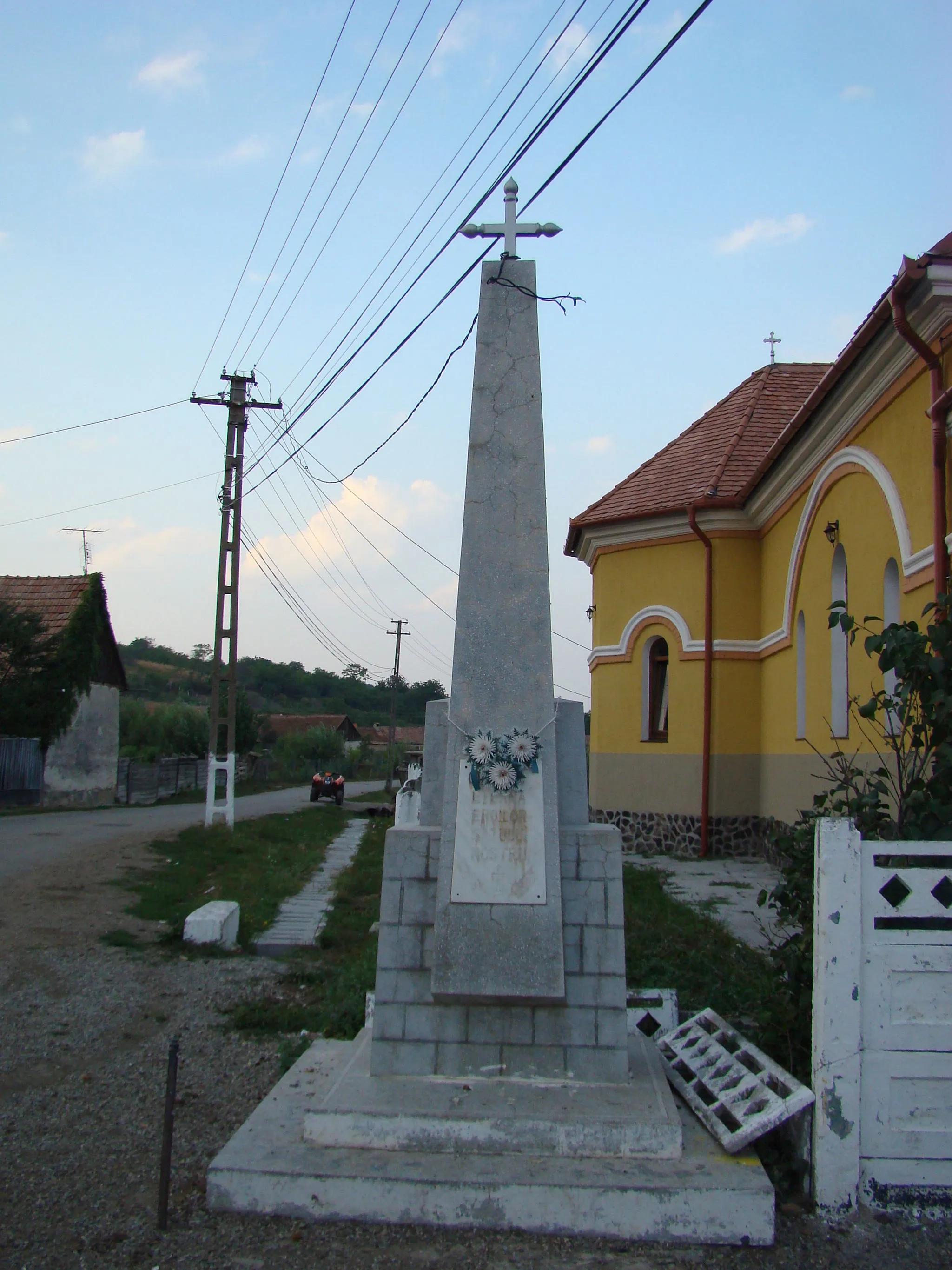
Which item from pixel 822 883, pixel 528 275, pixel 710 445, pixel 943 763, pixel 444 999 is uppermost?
pixel 710 445

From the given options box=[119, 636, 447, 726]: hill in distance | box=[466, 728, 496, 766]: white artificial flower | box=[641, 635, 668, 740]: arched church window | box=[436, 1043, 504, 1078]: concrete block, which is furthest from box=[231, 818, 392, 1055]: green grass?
box=[119, 636, 447, 726]: hill in distance

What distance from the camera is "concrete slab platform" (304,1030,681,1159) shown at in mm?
4125

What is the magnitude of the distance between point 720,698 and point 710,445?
14.8 feet

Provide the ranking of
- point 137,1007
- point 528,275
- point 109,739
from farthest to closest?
point 109,739 < point 137,1007 < point 528,275

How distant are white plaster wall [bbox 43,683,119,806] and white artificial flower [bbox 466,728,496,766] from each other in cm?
2484

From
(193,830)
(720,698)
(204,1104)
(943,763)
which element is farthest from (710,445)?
(204,1104)

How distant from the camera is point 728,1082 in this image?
448cm

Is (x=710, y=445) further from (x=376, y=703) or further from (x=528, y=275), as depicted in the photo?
(x=376, y=703)

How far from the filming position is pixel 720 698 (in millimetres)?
15297

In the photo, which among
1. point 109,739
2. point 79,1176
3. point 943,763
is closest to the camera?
point 79,1176

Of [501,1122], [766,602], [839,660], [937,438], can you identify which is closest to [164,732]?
[766,602]

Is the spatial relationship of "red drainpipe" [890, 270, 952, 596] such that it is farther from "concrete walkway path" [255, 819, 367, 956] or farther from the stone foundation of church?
the stone foundation of church

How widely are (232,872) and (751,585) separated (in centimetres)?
878

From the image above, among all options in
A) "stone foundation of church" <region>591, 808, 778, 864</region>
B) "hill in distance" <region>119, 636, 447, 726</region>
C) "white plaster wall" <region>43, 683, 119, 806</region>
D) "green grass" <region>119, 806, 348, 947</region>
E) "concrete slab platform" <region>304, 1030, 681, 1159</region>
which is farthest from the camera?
"hill in distance" <region>119, 636, 447, 726</region>
